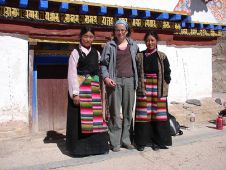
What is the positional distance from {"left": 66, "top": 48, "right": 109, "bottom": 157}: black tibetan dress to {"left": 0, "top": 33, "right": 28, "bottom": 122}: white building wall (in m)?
1.69

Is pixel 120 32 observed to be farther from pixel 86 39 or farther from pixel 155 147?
pixel 155 147

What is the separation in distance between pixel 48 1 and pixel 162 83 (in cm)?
266

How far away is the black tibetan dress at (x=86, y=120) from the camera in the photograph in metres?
4.59

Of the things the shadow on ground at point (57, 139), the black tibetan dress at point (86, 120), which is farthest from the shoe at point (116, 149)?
the shadow on ground at point (57, 139)

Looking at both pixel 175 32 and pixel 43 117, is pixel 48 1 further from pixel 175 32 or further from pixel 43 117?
pixel 175 32

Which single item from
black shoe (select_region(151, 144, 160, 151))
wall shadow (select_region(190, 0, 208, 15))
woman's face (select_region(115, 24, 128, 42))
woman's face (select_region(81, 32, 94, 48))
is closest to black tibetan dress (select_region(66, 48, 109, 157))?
woman's face (select_region(81, 32, 94, 48))

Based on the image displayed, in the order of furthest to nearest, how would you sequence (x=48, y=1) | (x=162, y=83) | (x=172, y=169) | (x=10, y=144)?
(x=48, y=1), (x=10, y=144), (x=162, y=83), (x=172, y=169)

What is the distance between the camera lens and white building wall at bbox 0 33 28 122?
5.81 m

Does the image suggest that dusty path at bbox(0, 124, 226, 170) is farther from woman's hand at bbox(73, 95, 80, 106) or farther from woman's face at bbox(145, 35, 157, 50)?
woman's face at bbox(145, 35, 157, 50)

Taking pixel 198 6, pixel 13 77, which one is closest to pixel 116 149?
pixel 13 77

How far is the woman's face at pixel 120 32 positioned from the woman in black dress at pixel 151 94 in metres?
0.38

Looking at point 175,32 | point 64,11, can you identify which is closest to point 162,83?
point 64,11

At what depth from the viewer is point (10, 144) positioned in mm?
5402

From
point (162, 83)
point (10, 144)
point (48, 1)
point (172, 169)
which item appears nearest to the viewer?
point (172, 169)
